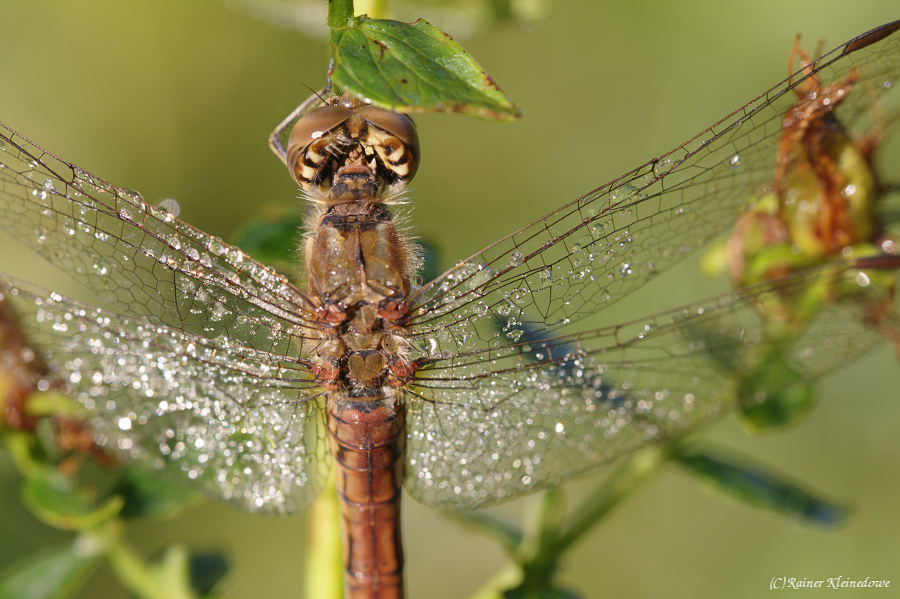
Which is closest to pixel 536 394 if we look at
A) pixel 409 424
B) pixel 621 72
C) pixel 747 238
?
pixel 409 424

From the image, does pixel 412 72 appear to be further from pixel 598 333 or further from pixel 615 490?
pixel 615 490

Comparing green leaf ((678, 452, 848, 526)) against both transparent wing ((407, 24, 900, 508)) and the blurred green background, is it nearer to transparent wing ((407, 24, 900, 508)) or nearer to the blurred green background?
transparent wing ((407, 24, 900, 508))

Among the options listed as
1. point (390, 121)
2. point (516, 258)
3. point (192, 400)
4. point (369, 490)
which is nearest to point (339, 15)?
point (390, 121)

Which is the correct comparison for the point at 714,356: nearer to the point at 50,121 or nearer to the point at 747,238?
the point at 747,238
